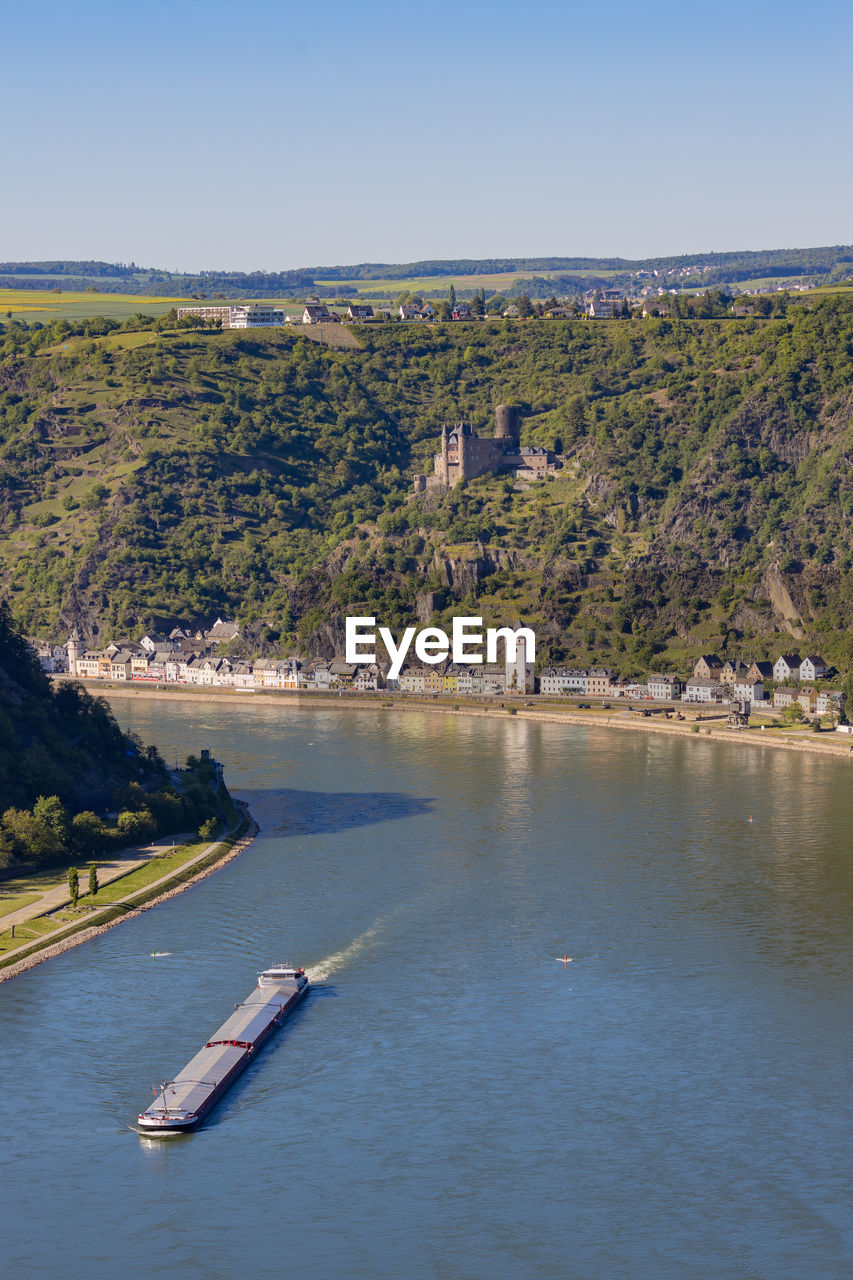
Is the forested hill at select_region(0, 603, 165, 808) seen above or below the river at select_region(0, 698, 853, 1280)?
above

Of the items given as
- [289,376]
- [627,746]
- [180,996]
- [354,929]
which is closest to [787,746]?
[627,746]

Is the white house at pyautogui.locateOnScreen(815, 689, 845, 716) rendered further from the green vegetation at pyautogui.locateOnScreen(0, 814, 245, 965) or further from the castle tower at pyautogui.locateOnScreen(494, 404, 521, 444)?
the castle tower at pyautogui.locateOnScreen(494, 404, 521, 444)

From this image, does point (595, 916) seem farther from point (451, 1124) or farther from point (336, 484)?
point (336, 484)

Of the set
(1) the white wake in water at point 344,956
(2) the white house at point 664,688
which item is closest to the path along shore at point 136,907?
(1) the white wake in water at point 344,956

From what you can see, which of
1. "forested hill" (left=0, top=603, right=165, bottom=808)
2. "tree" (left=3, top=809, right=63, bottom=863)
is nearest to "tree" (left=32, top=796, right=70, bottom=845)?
"tree" (left=3, top=809, right=63, bottom=863)

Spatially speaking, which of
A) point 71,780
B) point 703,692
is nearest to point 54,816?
point 71,780

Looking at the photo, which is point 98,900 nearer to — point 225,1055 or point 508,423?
point 225,1055
